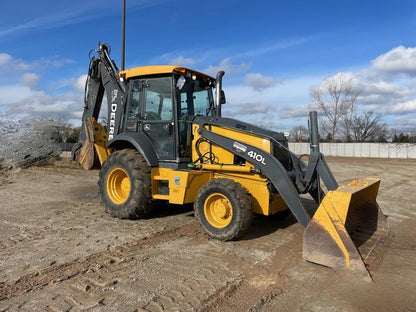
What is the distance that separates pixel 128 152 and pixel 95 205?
2043 mm

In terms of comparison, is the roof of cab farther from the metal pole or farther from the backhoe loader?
the metal pole

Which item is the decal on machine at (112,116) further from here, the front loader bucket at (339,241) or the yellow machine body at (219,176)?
the front loader bucket at (339,241)

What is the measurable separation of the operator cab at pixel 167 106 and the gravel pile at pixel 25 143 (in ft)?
30.5

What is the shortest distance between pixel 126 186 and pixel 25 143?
10.4 metres

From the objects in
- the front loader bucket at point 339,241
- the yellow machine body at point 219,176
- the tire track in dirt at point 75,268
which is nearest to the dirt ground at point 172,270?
the tire track in dirt at point 75,268

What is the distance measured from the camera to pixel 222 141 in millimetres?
5496

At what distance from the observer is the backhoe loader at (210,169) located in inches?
167

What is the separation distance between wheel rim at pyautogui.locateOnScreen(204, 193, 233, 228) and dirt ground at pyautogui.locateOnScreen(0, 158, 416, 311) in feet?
1.04

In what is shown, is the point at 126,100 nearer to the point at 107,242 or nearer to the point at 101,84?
the point at 101,84

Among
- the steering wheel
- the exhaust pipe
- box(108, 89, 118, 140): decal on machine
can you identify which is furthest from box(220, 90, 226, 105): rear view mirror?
box(108, 89, 118, 140): decal on machine

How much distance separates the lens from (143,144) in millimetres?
6102

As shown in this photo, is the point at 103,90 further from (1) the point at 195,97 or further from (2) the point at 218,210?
(2) the point at 218,210

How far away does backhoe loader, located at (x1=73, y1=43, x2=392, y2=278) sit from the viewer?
13.9 feet

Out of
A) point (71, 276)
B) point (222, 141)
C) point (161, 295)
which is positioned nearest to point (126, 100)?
point (222, 141)
